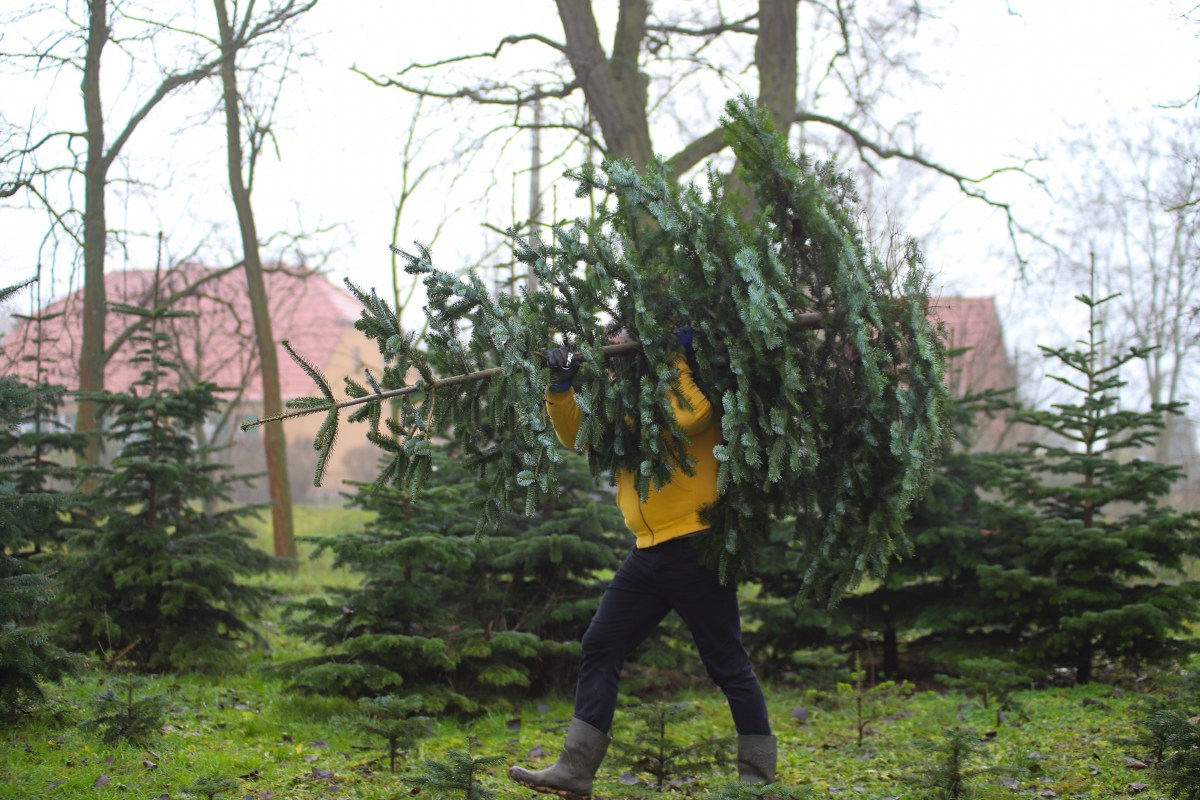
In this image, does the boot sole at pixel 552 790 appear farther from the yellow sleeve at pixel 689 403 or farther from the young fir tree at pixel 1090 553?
the young fir tree at pixel 1090 553

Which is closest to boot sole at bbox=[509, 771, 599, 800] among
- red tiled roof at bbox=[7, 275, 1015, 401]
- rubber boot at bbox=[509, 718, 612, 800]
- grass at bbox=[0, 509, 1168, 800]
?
rubber boot at bbox=[509, 718, 612, 800]

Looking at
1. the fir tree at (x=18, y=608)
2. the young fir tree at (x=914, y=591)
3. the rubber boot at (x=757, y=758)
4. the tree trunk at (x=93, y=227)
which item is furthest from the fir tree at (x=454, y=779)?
the tree trunk at (x=93, y=227)

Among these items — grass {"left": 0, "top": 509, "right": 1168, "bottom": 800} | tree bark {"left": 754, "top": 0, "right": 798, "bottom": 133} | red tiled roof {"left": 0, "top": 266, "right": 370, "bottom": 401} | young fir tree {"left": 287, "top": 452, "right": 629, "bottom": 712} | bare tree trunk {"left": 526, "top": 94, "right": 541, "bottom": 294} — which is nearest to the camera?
grass {"left": 0, "top": 509, "right": 1168, "bottom": 800}

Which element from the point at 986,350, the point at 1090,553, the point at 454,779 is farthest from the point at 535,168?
the point at 986,350

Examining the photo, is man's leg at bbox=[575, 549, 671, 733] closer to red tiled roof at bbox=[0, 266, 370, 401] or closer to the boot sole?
the boot sole

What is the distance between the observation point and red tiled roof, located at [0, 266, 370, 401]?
1373 cm

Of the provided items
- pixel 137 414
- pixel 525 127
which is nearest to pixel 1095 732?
pixel 137 414

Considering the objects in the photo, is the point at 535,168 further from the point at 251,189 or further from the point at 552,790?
the point at 552,790

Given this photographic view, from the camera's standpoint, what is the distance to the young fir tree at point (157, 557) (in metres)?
6.66

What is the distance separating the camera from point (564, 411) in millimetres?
4129

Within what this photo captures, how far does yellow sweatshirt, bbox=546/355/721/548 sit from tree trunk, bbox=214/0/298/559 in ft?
29.4

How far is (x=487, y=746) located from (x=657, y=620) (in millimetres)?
1867

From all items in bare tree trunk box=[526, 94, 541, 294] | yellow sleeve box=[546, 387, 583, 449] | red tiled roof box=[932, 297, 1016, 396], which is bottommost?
yellow sleeve box=[546, 387, 583, 449]

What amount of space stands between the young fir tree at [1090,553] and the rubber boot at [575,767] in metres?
3.73
